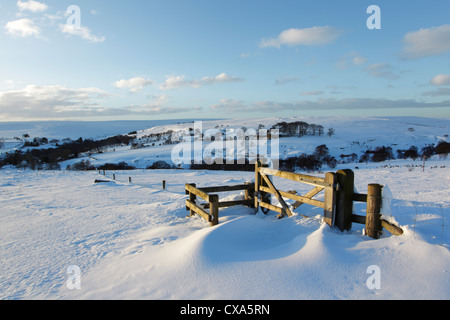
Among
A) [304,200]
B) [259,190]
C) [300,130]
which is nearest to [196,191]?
[259,190]

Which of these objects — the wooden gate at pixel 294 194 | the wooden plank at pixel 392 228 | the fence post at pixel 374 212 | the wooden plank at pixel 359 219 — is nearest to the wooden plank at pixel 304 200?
the wooden gate at pixel 294 194

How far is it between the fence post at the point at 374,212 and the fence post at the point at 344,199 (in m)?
0.43

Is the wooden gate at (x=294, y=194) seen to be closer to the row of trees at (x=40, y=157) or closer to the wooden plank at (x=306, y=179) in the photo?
the wooden plank at (x=306, y=179)

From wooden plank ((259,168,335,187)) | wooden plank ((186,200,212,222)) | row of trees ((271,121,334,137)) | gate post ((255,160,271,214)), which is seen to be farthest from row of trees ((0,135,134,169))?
row of trees ((271,121,334,137))

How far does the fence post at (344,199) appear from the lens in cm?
503

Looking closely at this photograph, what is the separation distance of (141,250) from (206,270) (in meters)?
2.25

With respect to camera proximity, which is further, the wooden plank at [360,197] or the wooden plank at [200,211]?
the wooden plank at [200,211]

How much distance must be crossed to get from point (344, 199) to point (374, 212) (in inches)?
22.3

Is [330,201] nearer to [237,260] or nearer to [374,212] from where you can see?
[374,212]

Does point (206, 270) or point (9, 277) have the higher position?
point (206, 270)

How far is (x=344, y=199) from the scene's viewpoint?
503cm

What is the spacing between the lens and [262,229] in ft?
19.2
